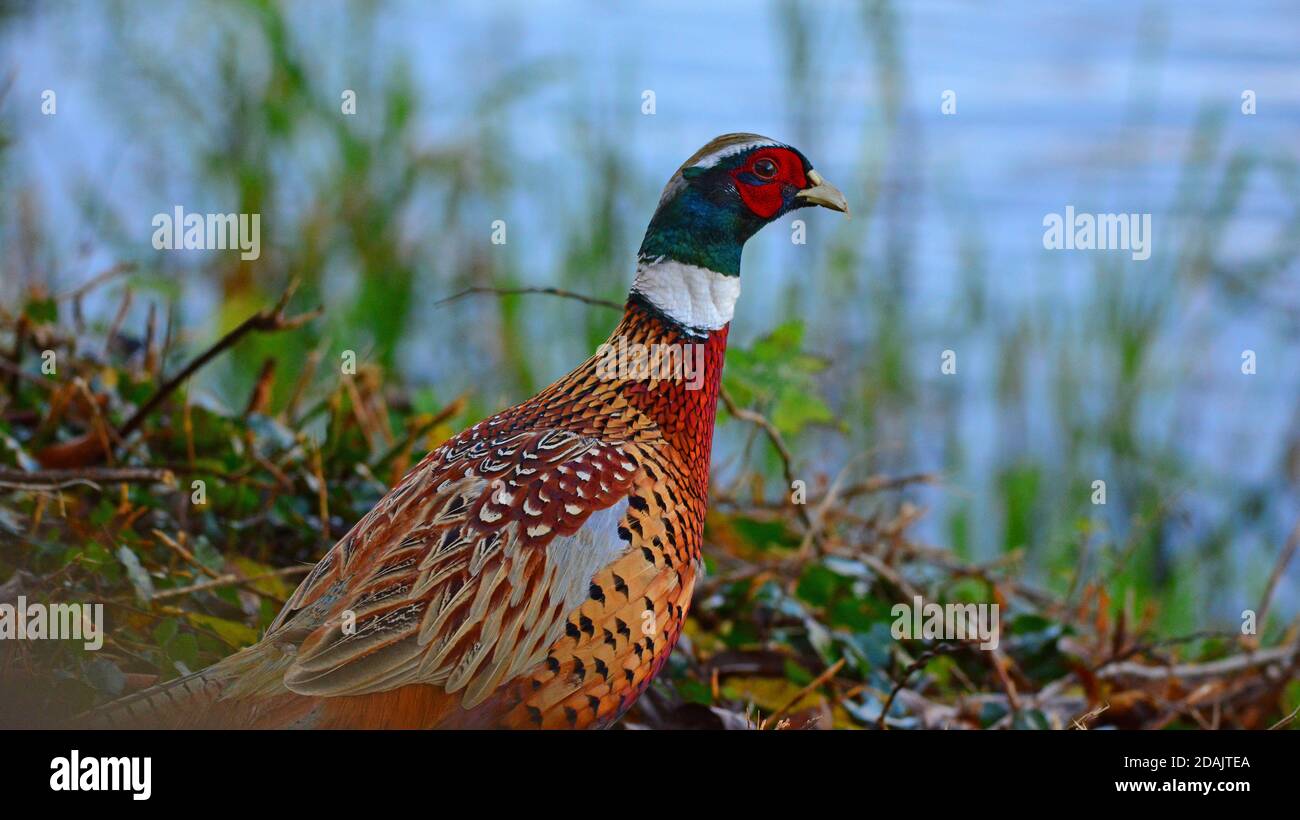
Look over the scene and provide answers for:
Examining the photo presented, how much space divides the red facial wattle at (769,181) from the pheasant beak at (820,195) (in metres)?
0.02

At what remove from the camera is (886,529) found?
186 inches

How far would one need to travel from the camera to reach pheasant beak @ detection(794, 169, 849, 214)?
337 cm

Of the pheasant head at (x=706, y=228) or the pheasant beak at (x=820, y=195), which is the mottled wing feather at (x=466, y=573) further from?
the pheasant beak at (x=820, y=195)

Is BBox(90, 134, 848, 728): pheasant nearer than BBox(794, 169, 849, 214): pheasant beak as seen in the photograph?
Yes

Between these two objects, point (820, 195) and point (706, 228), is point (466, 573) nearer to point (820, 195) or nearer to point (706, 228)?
point (706, 228)

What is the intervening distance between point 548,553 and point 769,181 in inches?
37.6

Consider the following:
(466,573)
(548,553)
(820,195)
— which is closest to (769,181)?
(820,195)

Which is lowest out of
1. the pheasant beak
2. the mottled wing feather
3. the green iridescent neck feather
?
the mottled wing feather

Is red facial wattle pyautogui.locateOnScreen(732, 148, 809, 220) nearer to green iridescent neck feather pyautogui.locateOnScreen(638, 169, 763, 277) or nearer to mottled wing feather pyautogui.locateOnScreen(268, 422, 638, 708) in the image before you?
green iridescent neck feather pyautogui.locateOnScreen(638, 169, 763, 277)

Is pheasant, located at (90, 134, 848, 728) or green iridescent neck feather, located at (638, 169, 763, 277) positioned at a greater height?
green iridescent neck feather, located at (638, 169, 763, 277)

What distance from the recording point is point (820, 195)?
338 centimetres

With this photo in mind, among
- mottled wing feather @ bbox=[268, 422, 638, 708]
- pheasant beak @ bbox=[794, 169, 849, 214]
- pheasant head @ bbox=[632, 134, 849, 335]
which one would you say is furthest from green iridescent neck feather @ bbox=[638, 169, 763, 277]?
mottled wing feather @ bbox=[268, 422, 638, 708]

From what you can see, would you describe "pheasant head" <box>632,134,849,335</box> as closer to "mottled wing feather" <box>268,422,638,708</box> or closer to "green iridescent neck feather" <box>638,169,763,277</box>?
"green iridescent neck feather" <box>638,169,763,277</box>
